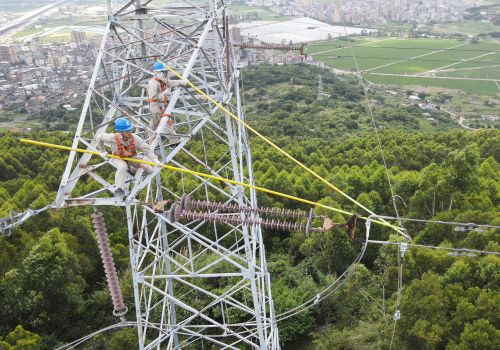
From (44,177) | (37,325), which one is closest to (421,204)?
(37,325)

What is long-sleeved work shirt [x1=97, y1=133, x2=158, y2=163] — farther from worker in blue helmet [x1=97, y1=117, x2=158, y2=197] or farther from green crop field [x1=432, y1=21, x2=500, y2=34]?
green crop field [x1=432, y1=21, x2=500, y2=34]

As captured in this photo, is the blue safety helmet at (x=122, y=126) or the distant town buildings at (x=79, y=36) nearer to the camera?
the blue safety helmet at (x=122, y=126)

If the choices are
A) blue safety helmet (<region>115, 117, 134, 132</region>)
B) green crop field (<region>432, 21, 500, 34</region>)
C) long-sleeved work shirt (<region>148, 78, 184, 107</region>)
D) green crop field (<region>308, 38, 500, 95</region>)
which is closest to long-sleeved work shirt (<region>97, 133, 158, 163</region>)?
blue safety helmet (<region>115, 117, 134, 132</region>)

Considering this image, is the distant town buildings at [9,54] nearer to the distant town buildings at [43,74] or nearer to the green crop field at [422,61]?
the distant town buildings at [43,74]

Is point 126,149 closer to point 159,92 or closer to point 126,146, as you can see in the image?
point 126,146

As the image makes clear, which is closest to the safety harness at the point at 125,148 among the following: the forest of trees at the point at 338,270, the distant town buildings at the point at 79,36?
the forest of trees at the point at 338,270

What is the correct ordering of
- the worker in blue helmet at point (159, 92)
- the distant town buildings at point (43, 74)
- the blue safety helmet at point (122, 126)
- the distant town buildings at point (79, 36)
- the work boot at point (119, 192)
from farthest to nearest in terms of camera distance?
the distant town buildings at point (79, 36)
the distant town buildings at point (43, 74)
the worker in blue helmet at point (159, 92)
the blue safety helmet at point (122, 126)
the work boot at point (119, 192)
